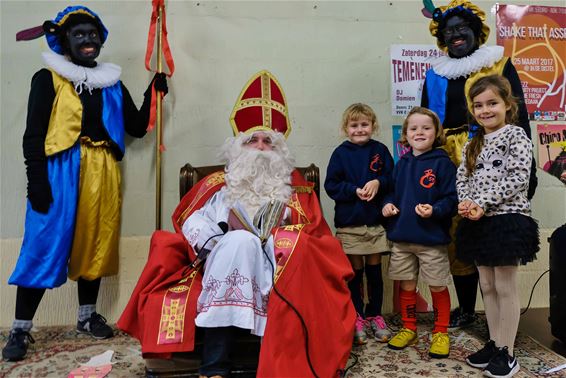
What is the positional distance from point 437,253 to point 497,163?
21.1 inches

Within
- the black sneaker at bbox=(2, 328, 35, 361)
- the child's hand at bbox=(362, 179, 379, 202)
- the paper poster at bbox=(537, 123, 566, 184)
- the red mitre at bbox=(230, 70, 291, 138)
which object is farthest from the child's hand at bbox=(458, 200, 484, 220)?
the black sneaker at bbox=(2, 328, 35, 361)

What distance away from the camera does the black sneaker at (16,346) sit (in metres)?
2.39

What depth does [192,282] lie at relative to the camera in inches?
82.1

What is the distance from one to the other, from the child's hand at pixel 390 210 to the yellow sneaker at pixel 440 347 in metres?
0.66

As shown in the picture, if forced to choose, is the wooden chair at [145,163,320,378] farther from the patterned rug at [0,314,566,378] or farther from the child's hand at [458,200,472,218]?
the child's hand at [458,200,472,218]

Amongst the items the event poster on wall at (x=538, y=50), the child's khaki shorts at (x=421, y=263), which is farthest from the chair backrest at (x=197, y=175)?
the event poster on wall at (x=538, y=50)

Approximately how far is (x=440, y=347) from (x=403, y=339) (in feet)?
0.64

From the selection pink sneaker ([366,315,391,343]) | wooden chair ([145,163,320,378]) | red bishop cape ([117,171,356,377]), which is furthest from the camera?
pink sneaker ([366,315,391,343])

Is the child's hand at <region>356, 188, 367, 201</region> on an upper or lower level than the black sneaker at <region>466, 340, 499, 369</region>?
upper

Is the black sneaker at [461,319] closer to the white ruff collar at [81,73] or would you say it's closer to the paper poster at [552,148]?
the paper poster at [552,148]

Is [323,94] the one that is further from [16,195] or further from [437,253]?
[16,195]

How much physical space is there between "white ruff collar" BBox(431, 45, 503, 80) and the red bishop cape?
48.7 inches

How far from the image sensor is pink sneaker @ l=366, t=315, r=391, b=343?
2.54 m

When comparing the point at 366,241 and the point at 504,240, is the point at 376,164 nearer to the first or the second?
Result: the point at 366,241
